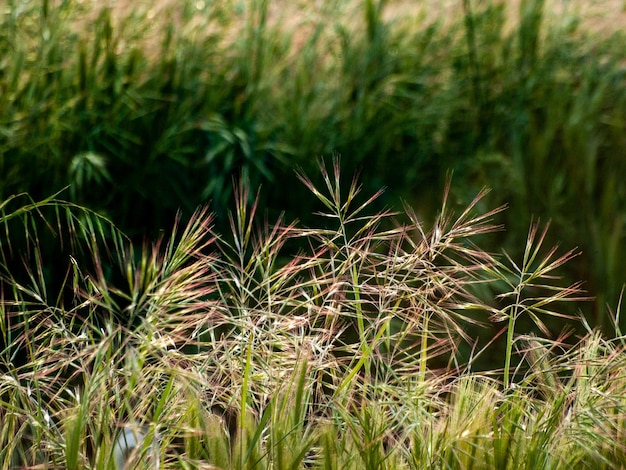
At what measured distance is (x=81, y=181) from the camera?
321 cm

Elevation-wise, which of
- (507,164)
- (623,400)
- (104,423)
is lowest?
(507,164)

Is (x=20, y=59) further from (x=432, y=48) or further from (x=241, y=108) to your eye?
(x=432, y=48)

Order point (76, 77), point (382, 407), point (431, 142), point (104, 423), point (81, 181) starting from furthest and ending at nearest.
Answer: point (431, 142), point (76, 77), point (81, 181), point (382, 407), point (104, 423)

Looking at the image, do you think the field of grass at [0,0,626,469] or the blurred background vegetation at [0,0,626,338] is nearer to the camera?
the field of grass at [0,0,626,469]

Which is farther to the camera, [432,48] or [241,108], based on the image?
[432,48]

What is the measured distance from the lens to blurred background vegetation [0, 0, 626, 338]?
3377 millimetres

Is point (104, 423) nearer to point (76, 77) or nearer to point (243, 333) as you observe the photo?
point (243, 333)

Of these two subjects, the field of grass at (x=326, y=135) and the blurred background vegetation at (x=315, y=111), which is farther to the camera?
the blurred background vegetation at (x=315, y=111)

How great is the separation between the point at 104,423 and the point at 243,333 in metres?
0.28

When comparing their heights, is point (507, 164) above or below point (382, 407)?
below

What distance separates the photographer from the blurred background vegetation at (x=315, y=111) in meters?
3.38

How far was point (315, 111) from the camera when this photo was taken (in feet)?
11.7

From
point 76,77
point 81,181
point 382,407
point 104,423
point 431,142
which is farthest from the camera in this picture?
point 431,142

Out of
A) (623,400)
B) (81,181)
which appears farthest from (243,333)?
(81,181)
